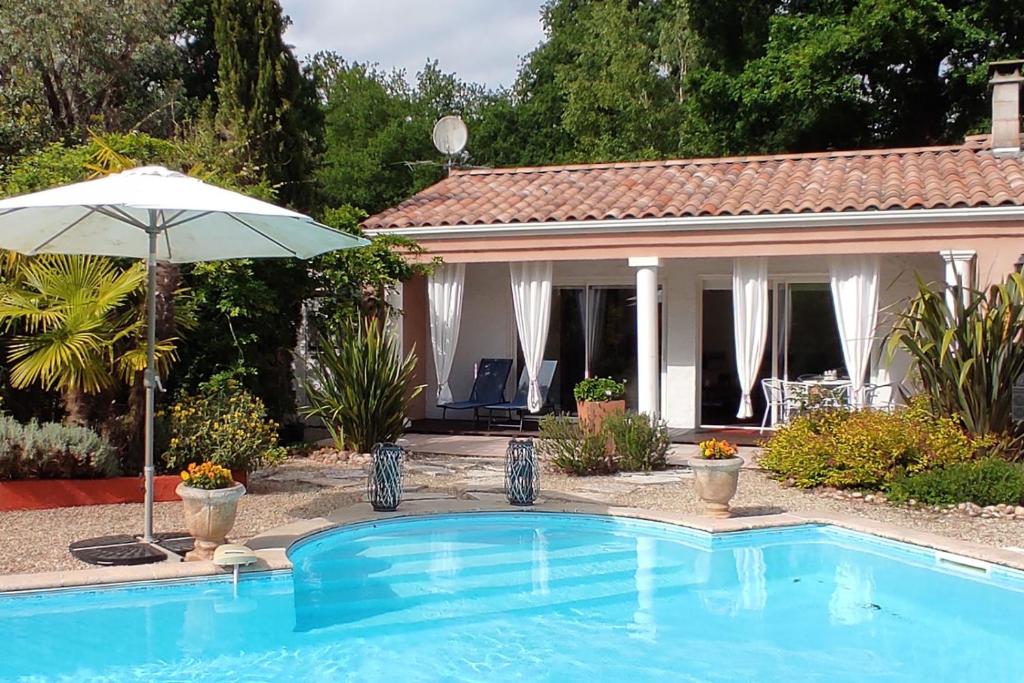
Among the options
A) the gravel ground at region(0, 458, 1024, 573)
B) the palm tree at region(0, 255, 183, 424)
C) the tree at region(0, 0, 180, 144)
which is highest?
the tree at region(0, 0, 180, 144)

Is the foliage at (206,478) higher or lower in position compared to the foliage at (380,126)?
lower

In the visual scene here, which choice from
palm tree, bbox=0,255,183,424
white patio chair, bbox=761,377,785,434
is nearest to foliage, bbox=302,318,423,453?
palm tree, bbox=0,255,183,424

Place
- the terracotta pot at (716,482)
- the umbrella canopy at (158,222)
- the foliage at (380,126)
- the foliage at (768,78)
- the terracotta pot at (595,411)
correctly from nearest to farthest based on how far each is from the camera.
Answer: the umbrella canopy at (158,222)
the terracotta pot at (716,482)
the terracotta pot at (595,411)
the foliage at (768,78)
the foliage at (380,126)

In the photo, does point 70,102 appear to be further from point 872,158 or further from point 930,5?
point 930,5

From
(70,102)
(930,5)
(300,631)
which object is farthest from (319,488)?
(930,5)

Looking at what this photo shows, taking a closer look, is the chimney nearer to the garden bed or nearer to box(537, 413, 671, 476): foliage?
box(537, 413, 671, 476): foliage

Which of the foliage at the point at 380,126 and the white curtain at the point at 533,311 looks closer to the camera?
the white curtain at the point at 533,311

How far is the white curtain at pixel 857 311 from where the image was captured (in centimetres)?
1401

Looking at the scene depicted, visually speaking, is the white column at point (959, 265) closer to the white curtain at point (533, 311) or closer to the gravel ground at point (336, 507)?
the gravel ground at point (336, 507)

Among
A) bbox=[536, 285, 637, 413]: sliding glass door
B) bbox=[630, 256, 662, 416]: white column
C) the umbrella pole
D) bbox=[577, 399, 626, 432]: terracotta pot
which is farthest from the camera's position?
bbox=[536, 285, 637, 413]: sliding glass door

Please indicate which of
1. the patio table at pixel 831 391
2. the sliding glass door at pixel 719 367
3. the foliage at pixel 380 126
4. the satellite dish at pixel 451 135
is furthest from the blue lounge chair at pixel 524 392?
the foliage at pixel 380 126

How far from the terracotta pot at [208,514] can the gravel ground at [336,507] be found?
2.41 ft

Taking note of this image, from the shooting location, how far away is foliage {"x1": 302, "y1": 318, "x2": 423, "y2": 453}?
13.3 m

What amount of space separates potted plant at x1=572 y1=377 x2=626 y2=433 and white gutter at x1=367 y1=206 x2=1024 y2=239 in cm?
256
